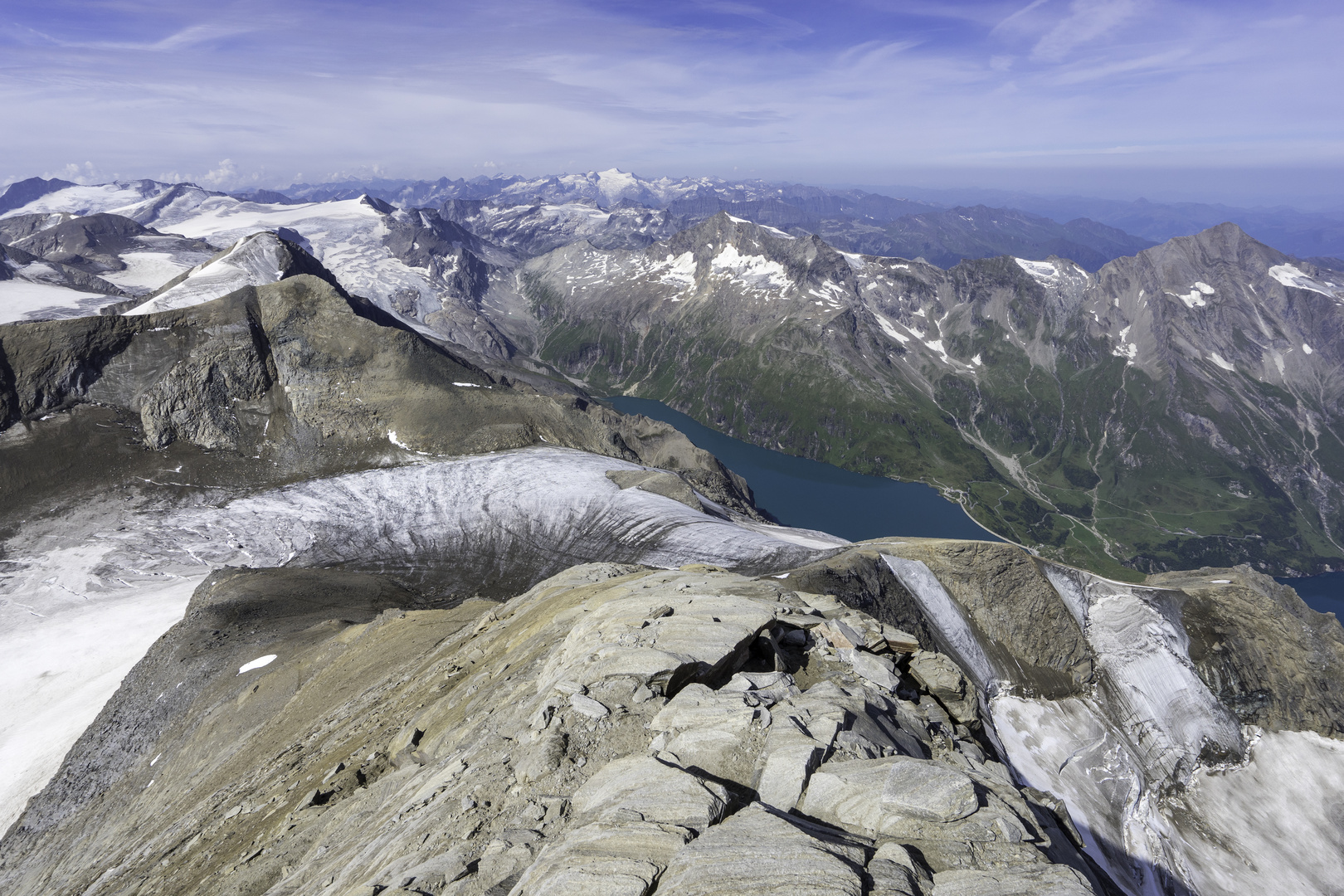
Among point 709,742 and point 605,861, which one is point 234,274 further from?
point 605,861

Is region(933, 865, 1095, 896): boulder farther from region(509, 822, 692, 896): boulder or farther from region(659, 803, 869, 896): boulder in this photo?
region(509, 822, 692, 896): boulder

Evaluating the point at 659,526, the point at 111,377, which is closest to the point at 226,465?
the point at 111,377

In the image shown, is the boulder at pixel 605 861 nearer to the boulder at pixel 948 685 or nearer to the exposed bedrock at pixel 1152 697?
the boulder at pixel 948 685

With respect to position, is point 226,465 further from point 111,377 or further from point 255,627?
point 255,627

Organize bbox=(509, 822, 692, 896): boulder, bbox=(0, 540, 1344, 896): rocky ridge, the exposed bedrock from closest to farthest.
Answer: bbox=(509, 822, 692, 896): boulder → bbox=(0, 540, 1344, 896): rocky ridge → the exposed bedrock

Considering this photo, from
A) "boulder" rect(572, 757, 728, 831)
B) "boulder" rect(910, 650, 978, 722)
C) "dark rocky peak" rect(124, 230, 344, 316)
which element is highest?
"dark rocky peak" rect(124, 230, 344, 316)

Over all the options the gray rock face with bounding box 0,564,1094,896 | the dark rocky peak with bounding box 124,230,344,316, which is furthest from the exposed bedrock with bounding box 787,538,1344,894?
the dark rocky peak with bounding box 124,230,344,316

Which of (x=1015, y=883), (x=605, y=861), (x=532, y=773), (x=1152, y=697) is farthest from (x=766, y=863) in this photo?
(x=1152, y=697)

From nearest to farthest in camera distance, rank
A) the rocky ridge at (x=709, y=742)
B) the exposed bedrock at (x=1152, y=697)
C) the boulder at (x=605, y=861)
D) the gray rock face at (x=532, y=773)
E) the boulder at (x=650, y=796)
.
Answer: the boulder at (x=605, y=861), the gray rock face at (x=532, y=773), the boulder at (x=650, y=796), the rocky ridge at (x=709, y=742), the exposed bedrock at (x=1152, y=697)

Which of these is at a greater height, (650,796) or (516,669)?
(650,796)

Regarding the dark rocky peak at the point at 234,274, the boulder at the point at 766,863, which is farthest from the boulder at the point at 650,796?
the dark rocky peak at the point at 234,274

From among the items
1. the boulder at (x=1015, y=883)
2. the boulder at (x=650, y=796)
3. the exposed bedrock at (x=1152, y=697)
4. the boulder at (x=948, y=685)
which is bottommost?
the exposed bedrock at (x=1152, y=697)
